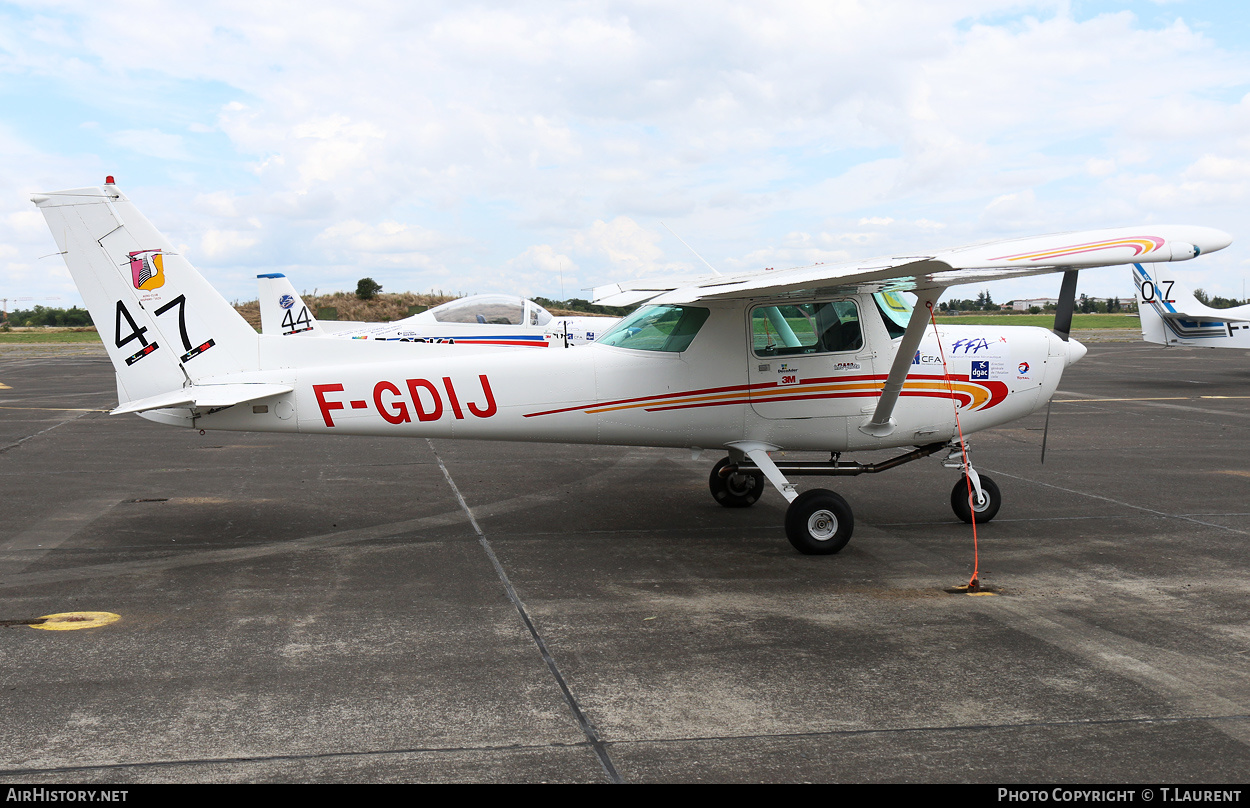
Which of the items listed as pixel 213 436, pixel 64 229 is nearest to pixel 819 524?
pixel 64 229

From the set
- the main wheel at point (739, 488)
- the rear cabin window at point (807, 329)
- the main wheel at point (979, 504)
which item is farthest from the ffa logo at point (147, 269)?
the main wheel at point (979, 504)

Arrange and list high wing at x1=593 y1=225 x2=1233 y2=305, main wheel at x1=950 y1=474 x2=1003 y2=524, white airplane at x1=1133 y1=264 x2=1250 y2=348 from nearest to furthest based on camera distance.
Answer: high wing at x1=593 y1=225 x2=1233 y2=305 < main wheel at x1=950 y1=474 x2=1003 y2=524 < white airplane at x1=1133 y1=264 x2=1250 y2=348

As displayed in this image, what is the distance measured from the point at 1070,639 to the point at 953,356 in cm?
343

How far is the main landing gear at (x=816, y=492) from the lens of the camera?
741 centimetres

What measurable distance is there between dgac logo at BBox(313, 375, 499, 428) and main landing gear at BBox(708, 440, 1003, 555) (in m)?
2.62

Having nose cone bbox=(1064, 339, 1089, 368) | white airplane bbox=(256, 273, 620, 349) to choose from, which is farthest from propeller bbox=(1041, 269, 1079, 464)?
white airplane bbox=(256, 273, 620, 349)

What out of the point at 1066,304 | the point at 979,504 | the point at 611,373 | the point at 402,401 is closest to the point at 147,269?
the point at 402,401

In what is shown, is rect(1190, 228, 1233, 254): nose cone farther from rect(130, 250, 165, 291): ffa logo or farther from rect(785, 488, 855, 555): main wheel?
rect(130, 250, 165, 291): ffa logo

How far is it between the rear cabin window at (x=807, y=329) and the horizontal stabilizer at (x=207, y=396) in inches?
165

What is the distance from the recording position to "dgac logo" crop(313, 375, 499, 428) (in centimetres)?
758

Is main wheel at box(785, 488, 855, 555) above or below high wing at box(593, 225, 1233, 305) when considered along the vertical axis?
below

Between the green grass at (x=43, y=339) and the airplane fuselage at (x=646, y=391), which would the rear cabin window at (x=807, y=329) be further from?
the green grass at (x=43, y=339)

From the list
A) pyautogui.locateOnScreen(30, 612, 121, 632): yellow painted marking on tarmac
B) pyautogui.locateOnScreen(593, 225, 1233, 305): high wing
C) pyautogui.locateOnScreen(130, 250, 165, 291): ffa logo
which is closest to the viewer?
pyautogui.locateOnScreen(30, 612, 121, 632): yellow painted marking on tarmac

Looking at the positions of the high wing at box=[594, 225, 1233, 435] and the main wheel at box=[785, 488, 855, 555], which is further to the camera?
the main wheel at box=[785, 488, 855, 555]
